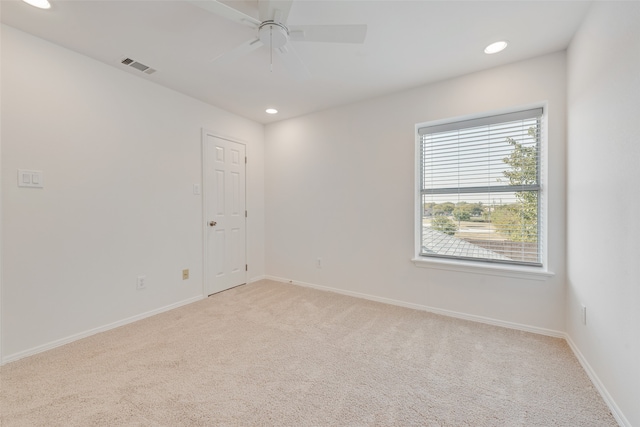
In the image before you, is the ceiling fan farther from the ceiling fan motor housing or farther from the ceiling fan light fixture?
the ceiling fan light fixture

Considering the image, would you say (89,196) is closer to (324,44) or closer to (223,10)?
(223,10)

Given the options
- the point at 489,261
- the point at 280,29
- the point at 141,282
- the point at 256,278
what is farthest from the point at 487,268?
the point at 141,282

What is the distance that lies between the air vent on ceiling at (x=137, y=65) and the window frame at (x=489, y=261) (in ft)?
8.93

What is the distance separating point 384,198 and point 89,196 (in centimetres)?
287

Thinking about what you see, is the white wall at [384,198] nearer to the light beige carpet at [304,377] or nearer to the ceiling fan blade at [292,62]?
the light beige carpet at [304,377]

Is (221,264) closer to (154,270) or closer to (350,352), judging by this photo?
(154,270)

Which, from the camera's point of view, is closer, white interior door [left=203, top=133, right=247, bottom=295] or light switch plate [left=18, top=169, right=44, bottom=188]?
light switch plate [left=18, top=169, right=44, bottom=188]

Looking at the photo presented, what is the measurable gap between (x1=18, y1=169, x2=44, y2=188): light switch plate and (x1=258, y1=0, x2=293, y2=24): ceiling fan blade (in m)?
2.07

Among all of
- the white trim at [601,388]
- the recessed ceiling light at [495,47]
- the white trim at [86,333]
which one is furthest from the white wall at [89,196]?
the white trim at [601,388]

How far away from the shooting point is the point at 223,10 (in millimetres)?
1456

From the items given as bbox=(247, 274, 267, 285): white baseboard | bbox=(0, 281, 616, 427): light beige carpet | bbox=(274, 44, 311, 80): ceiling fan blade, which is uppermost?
bbox=(274, 44, 311, 80): ceiling fan blade

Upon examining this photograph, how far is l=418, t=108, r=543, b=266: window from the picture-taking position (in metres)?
2.43

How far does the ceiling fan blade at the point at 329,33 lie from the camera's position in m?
1.57

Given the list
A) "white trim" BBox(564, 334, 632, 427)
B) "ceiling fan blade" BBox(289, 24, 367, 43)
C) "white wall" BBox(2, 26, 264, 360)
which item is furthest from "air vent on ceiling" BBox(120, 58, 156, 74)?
"white trim" BBox(564, 334, 632, 427)
